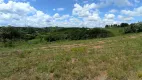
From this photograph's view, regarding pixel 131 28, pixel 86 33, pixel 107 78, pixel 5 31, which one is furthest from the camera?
pixel 131 28

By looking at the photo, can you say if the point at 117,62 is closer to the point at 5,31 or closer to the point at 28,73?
the point at 28,73

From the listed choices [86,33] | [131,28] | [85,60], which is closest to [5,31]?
[86,33]

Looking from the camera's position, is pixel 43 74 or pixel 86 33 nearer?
pixel 43 74

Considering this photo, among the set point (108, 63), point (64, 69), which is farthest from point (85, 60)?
point (64, 69)

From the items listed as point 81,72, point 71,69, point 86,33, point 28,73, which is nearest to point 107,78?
point 81,72

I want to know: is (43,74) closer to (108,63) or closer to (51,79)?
(51,79)

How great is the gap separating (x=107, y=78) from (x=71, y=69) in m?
1.54

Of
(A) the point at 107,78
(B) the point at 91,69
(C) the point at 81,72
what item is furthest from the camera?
(B) the point at 91,69

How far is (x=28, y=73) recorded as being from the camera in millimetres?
6898

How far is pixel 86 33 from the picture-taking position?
44.9m

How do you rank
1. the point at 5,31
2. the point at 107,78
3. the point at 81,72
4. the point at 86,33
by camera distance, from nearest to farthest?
the point at 107,78 → the point at 81,72 → the point at 5,31 → the point at 86,33

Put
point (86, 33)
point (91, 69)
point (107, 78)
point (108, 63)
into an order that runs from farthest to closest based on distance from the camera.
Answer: point (86, 33), point (108, 63), point (91, 69), point (107, 78)

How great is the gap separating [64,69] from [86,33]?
125 feet

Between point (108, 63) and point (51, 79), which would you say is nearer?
point (51, 79)
